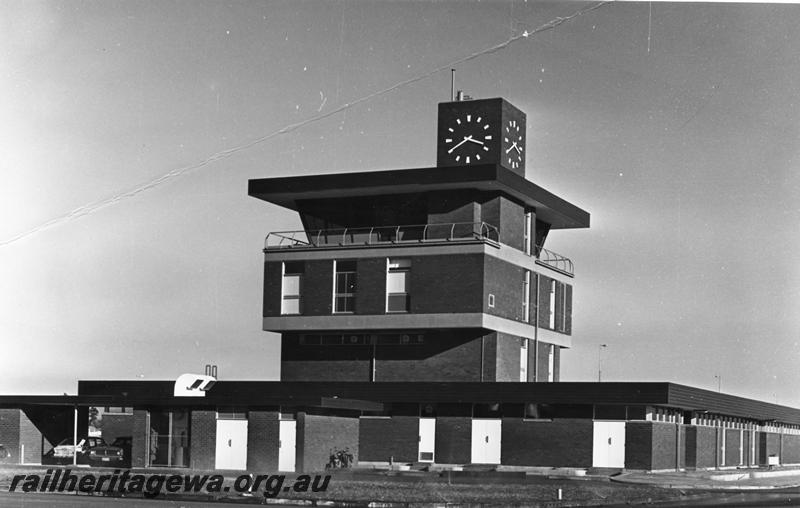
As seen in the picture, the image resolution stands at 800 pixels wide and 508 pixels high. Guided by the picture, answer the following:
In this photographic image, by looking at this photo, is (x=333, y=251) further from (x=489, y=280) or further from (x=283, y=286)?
(x=489, y=280)

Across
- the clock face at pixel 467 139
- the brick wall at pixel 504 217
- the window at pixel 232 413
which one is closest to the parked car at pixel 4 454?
the window at pixel 232 413

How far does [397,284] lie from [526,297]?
7.54 meters

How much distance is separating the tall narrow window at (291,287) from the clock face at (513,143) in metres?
11.8

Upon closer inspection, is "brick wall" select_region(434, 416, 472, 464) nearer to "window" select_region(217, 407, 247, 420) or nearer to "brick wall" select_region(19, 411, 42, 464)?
"window" select_region(217, 407, 247, 420)

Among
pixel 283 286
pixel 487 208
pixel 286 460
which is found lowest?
pixel 286 460

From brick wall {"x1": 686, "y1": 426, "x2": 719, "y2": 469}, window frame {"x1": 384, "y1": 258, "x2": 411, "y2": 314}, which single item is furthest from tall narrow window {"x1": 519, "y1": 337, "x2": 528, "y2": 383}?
brick wall {"x1": 686, "y1": 426, "x2": 719, "y2": 469}

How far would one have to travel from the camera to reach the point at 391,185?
197ft

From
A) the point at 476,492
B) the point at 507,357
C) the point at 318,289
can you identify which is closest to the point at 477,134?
the point at 318,289

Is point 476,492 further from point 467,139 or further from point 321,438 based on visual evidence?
point 467,139

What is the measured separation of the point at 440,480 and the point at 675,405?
12.8 meters

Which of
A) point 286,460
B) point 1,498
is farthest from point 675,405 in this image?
point 1,498

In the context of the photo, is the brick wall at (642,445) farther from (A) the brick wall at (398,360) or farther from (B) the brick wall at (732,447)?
(B) the brick wall at (732,447)

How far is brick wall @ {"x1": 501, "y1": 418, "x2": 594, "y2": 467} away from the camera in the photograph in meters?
51.0

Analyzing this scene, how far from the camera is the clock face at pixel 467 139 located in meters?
61.4
